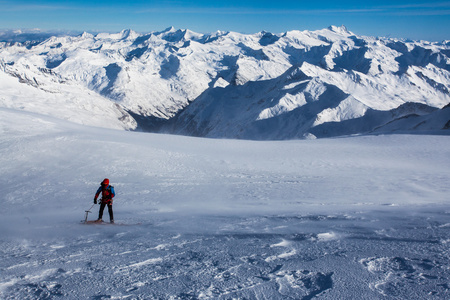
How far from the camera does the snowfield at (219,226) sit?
538 cm

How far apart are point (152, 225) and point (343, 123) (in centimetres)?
10753

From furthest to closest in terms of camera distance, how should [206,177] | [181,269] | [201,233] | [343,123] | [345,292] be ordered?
[343,123]
[206,177]
[201,233]
[181,269]
[345,292]

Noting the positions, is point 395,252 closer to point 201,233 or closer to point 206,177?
point 201,233

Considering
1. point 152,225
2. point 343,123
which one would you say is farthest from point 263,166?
point 343,123

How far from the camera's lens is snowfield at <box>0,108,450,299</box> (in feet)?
17.6

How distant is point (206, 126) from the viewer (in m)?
192

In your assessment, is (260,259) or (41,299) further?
(260,259)

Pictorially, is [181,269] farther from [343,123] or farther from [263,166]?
[343,123]

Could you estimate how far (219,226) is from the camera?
29.4 ft

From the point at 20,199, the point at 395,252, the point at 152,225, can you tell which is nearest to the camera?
the point at 395,252

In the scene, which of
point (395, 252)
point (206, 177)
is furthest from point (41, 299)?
point (206, 177)

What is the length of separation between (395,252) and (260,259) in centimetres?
231

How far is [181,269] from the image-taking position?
235 inches

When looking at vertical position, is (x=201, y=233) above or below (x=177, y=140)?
below
